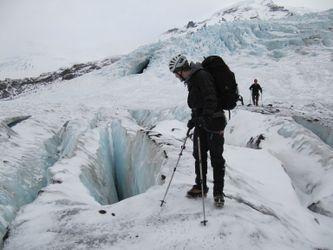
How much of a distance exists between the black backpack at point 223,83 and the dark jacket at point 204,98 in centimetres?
10

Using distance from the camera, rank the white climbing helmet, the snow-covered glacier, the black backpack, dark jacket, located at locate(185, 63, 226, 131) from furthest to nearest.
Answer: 1. the white climbing helmet
2. the black backpack
3. dark jacket, located at locate(185, 63, 226, 131)
4. the snow-covered glacier

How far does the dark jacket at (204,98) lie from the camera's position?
4984 millimetres

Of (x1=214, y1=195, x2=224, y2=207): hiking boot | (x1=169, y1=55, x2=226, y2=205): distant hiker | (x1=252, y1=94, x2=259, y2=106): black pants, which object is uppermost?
(x1=169, y1=55, x2=226, y2=205): distant hiker

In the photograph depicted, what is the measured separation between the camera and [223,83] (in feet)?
16.8

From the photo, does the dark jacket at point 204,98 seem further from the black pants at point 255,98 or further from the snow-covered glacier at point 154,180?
the black pants at point 255,98

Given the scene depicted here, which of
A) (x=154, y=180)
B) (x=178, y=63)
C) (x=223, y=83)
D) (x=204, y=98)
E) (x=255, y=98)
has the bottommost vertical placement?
(x=255, y=98)

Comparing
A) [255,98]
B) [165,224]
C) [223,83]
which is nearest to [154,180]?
[165,224]

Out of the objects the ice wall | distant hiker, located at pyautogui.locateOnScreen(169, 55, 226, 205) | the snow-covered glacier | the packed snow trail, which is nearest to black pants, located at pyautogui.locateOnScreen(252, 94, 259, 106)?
the snow-covered glacier

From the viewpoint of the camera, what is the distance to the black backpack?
16.8ft

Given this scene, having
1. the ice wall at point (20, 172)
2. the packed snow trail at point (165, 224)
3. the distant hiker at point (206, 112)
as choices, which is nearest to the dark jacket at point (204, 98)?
the distant hiker at point (206, 112)

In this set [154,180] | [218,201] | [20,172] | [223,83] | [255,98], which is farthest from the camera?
[255,98]

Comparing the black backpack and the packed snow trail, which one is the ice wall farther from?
the black backpack

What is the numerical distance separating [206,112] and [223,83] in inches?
18.4

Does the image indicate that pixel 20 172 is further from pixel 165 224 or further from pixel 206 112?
pixel 206 112
